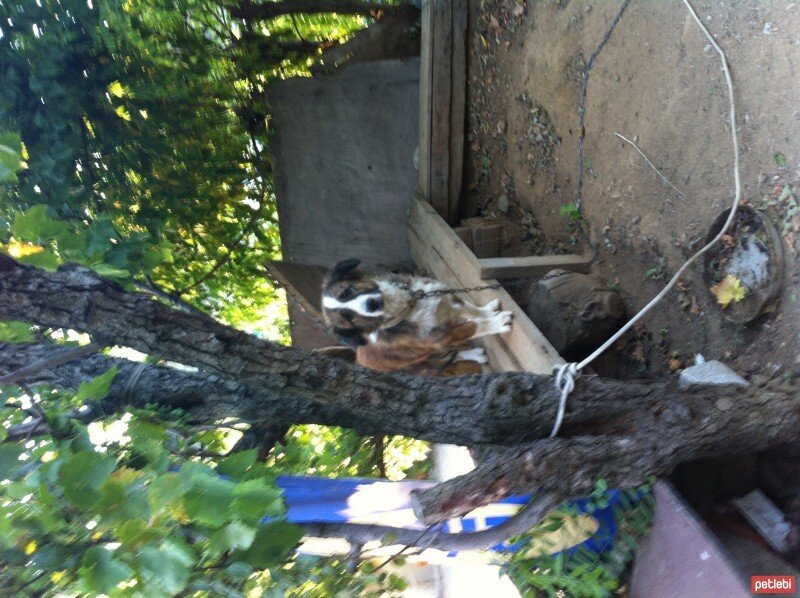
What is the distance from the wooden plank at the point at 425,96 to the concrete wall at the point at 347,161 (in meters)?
Result: 0.25

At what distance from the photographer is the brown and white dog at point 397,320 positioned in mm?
4094

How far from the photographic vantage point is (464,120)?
5.28 meters

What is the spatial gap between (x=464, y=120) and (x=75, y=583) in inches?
184

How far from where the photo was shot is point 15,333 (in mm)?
2432

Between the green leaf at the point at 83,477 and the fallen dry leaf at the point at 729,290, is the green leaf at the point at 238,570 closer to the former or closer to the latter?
the green leaf at the point at 83,477

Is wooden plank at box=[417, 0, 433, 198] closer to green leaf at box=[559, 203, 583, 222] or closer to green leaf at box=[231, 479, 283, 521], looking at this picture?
green leaf at box=[559, 203, 583, 222]

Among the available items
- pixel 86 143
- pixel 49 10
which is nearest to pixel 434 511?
pixel 86 143

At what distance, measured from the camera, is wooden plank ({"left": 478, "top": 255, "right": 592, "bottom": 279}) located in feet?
13.1

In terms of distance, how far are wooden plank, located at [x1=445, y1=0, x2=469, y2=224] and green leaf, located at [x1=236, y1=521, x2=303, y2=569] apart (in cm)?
402

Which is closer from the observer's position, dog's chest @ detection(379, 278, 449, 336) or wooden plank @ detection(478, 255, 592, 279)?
wooden plank @ detection(478, 255, 592, 279)

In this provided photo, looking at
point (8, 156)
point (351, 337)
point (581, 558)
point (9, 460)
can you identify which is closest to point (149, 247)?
point (8, 156)

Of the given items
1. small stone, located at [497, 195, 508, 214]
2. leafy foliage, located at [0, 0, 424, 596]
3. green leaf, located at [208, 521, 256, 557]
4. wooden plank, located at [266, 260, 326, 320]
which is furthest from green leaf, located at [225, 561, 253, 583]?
small stone, located at [497, 195, 508, 214]

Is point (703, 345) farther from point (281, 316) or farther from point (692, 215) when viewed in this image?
point (281, 316)

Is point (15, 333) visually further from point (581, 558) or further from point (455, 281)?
point (455, 281)
